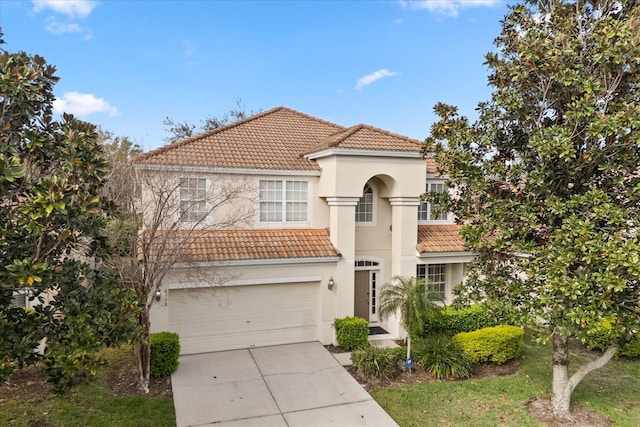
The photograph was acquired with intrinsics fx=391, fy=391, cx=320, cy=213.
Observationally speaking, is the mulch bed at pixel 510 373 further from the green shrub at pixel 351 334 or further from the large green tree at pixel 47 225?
the large green tree at pixel 47 225

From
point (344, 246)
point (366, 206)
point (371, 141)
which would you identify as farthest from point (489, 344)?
point (371, 141)

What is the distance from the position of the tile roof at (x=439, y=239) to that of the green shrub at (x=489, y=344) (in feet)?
12.4

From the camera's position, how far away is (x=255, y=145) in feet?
55.3

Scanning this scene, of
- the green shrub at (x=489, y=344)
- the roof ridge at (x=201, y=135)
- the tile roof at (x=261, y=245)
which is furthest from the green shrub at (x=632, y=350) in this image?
the roof ridge at (x=201, y=135)

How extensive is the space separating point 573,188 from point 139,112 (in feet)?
63.5

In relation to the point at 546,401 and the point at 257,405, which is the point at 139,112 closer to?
the point at 257,405

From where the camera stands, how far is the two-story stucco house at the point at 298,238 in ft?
45.4

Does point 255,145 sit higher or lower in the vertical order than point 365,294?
higher

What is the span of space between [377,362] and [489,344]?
3868 millimetres

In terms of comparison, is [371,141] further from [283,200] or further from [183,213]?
[183,213]

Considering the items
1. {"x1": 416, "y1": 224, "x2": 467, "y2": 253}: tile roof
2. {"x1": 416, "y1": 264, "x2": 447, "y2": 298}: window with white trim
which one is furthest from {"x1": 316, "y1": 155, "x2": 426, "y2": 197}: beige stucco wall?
{"x1": 416, "y1": 264, "x2": 447, "y2": 298}: window with white trim

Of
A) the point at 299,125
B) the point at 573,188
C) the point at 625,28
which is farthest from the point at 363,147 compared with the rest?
the point at 625,28

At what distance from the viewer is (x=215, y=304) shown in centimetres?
1406

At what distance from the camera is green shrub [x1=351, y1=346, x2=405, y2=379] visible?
39.7ft
